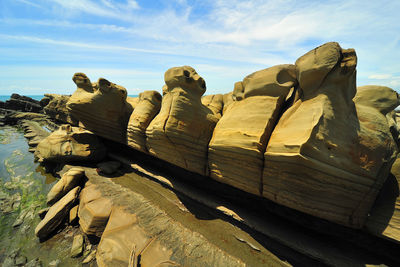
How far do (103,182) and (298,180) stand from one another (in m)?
4.74

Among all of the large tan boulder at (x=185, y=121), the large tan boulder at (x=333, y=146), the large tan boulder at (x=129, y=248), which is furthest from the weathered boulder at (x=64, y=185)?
the large tan boulder at (x=333, y=146)

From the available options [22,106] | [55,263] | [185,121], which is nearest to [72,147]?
[55,263]

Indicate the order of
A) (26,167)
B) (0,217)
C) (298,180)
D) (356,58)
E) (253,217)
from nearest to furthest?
(356,58)
(298,180)
(253,217)
(0,217)
(26,167)

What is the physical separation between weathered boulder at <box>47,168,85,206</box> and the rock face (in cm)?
85

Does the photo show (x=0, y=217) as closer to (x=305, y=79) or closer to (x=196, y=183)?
(x=196, y=183)

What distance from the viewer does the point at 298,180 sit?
210cm

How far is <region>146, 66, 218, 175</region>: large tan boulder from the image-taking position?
3.07 meters

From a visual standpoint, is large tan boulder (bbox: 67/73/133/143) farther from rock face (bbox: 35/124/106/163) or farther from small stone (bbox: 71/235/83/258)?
small stone (bbox: 71/235/83/258)

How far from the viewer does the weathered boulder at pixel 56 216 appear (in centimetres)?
333

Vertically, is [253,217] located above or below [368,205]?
below

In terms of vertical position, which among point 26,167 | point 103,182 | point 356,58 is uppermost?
point 356,58

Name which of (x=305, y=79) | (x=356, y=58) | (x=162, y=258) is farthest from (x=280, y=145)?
(x=162, y=258)

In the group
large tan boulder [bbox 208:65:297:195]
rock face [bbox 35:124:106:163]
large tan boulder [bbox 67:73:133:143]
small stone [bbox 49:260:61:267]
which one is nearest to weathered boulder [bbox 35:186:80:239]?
small stone [bbox 49:260:61:267]

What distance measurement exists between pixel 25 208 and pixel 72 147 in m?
1.97
